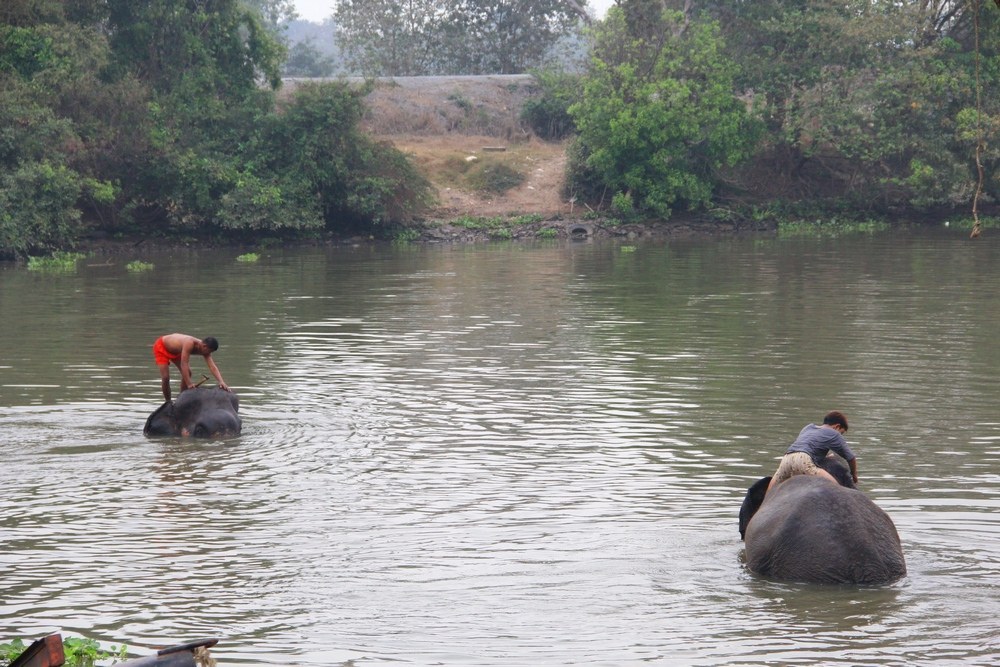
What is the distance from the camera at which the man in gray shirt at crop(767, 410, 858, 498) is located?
365 inches

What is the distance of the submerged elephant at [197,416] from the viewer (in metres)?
14.0

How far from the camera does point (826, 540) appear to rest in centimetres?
861

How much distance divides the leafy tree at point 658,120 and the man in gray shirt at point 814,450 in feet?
130

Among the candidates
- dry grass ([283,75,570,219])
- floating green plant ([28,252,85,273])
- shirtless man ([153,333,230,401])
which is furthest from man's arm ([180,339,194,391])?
dry grass ([283,75,570,219])

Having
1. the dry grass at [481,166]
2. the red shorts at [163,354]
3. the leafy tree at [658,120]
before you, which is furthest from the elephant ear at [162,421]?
the leafy tree at [658,120]

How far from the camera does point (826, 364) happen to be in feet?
60.6

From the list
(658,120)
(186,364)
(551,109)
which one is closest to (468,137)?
(551,109)

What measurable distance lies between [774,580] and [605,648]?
5.15 ft

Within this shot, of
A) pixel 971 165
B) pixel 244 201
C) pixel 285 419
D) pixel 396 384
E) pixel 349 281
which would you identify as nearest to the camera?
pixel 285 419

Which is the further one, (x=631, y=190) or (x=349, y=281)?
(x=631, y=190)

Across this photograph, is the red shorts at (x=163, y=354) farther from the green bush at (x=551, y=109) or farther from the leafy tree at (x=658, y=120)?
the green bush at (x=551, y=109)

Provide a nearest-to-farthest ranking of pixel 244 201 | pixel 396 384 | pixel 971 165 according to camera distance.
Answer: pixel 396 384 < pixel 244 201 < pixel 971 165

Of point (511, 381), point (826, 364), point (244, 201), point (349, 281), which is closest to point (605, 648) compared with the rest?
point (511, 381)

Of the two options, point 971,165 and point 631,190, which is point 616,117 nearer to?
point 631,190
